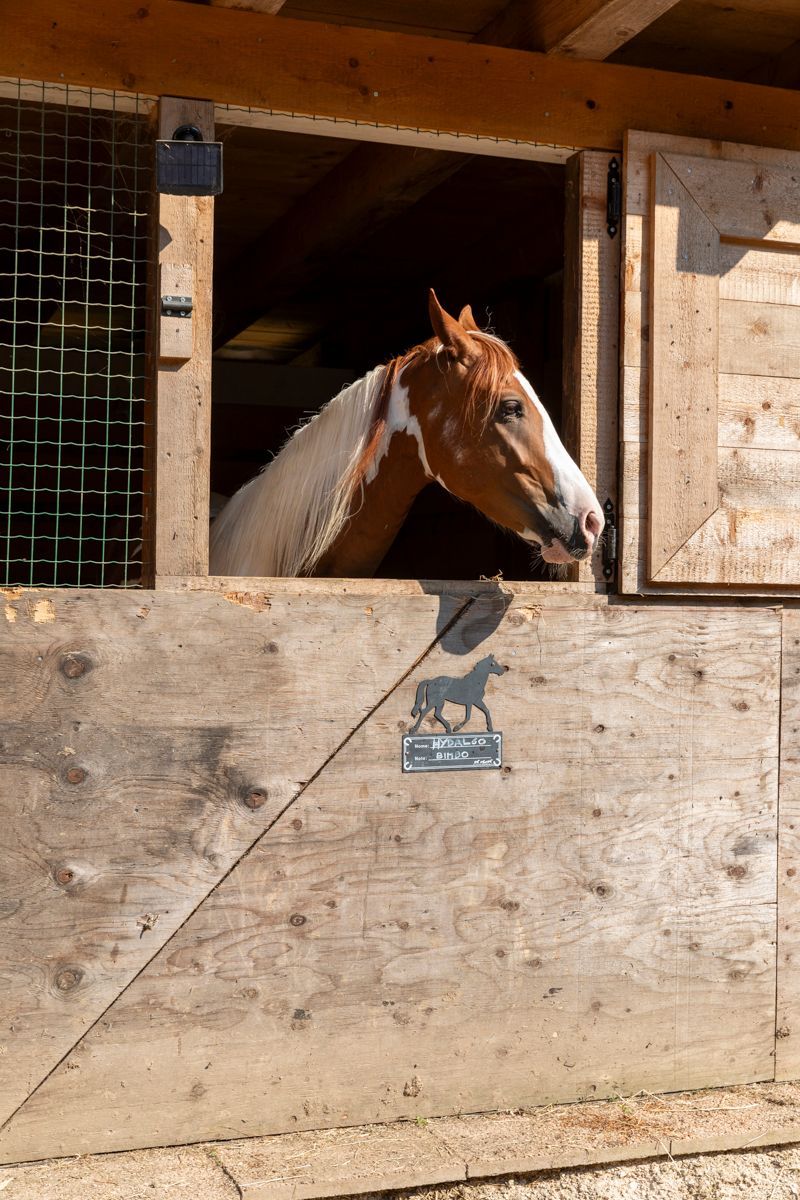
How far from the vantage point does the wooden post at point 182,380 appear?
2.67 meters

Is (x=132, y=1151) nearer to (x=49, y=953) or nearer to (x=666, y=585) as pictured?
(x=49, y=953)

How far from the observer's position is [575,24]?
9.43 ft

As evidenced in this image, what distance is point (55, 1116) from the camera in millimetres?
2482

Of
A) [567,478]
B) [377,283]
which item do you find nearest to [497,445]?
[567,478]

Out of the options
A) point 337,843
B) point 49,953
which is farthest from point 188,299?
point 49,953

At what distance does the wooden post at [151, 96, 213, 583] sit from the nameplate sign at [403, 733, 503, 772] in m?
0.60

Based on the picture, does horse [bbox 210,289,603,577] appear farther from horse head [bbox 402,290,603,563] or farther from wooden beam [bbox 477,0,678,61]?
wooden beam [bbox 477,0,678,61]

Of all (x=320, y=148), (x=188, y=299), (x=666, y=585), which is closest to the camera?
(x=188, y=299)

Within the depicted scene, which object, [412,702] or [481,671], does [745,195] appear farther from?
[412,702]

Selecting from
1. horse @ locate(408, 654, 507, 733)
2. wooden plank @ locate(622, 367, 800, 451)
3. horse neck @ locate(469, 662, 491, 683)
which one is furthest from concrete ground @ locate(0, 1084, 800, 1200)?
wooden plank @ locate(622, 367, 800, 451)

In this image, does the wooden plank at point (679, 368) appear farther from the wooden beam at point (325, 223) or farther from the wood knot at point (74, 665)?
the wood knot at point (74, 665)

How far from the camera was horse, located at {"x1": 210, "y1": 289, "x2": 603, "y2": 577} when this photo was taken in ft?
9.20

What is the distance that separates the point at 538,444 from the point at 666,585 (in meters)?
0.51

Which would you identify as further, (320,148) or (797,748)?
(320,148)
